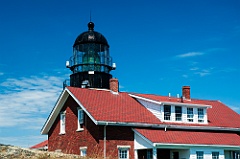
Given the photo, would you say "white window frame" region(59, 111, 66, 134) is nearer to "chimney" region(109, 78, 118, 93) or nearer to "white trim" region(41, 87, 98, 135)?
"white trim" region(41, 87, 98, 135)

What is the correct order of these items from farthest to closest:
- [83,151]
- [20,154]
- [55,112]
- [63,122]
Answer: [55,112] < [63,122] < [83,151] < [20,154]

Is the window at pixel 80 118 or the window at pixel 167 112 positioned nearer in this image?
the window at pixel 80 118

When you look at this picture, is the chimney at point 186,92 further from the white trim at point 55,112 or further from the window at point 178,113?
the white trim at point 55,112

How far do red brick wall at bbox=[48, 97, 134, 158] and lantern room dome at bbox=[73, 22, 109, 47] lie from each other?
6086 mm

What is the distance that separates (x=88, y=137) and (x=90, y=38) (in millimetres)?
9294

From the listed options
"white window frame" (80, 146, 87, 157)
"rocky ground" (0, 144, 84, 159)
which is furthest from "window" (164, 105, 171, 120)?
"rocky ground" (0, 144, 84, 159)

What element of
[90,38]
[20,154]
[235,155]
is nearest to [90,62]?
[90,38]

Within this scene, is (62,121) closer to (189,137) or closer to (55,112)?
(55,112)

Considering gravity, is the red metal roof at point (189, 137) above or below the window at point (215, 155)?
above

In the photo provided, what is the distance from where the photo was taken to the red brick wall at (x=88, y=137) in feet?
73.3

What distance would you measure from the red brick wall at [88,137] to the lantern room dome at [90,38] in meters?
6.09

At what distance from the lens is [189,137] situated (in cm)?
2375

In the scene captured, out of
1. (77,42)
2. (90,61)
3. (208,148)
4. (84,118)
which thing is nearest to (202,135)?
(208,148)

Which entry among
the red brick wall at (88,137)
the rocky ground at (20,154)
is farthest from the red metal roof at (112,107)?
the rocky ground at (20,154)
